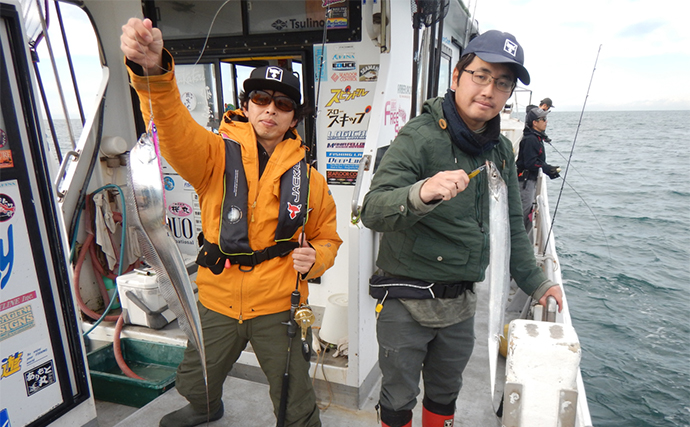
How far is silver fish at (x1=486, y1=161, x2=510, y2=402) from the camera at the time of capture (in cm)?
173

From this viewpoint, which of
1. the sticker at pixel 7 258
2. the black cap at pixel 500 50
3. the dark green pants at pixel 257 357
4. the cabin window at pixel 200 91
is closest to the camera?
the black cap at pixel 500 50

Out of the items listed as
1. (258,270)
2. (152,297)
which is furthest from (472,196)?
(152,297)

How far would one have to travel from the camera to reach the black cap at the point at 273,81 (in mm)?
2143

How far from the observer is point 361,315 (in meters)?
3.02

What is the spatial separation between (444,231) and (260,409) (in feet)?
6.97

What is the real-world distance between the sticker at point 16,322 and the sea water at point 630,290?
3.68m

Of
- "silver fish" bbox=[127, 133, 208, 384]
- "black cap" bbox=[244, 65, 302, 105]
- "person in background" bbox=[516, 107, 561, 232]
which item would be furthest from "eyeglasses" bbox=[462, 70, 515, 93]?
"person in background" bbox=[516, 107, 561, 232]

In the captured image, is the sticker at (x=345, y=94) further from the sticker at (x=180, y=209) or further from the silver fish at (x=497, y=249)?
the silver fish at (x=497, y=249)

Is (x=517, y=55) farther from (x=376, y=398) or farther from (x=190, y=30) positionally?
(x=190, y=30)

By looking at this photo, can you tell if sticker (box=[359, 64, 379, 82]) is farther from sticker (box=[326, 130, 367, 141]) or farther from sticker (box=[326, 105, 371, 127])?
sticker (box=[326, 130, 367, 141])

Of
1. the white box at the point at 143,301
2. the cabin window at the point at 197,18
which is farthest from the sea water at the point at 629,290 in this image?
the white box at the point at 143,301

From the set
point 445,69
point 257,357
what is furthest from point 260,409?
point 445,69

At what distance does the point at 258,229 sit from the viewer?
88.6 inches

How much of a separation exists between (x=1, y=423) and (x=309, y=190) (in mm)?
Result: 2082
